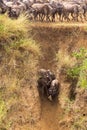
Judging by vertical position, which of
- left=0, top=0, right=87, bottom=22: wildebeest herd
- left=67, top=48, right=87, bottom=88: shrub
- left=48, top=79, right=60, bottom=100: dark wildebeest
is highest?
left=0, top=0, right=87, bottom=22: wildebeest herd

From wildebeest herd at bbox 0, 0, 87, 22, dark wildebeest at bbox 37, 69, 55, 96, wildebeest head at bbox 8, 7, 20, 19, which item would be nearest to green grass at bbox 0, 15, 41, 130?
dark wildebeest at bbox 37, 69, 55, 96

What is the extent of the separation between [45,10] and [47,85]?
4.98 m

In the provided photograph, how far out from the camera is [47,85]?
17906 millimetres

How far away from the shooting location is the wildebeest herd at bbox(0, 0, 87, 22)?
2053cm

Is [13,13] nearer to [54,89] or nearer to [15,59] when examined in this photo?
[15,59]

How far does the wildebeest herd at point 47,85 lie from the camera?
17828mm

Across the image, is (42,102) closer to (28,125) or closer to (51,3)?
(28,125)

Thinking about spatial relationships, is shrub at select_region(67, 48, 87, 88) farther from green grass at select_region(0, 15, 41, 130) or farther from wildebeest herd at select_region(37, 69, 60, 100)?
green grass at select_region(0, 15, 41, 130)

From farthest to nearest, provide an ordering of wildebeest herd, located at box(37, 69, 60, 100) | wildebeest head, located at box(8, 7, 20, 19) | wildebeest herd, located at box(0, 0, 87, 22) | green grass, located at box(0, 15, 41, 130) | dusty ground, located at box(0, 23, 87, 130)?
wildebeest herd, located at box(0, 0, 87, 22) < wildebeest head, located at box(8, 7, 20, 19) < wildebeest herd, located at box(37, 69, 60, 100) < green grass, located at box(0, 15, 41, 130) < dusty ground, located at box(0, 23, 87, 130)

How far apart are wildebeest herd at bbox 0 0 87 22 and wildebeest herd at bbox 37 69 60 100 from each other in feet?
11.2

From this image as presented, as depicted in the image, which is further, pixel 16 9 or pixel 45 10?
pixel 45 10

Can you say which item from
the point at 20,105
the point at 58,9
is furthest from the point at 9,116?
the point at 58,9

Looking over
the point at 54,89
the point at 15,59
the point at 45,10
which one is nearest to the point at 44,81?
the point at 54,89

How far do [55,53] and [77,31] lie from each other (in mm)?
1693
